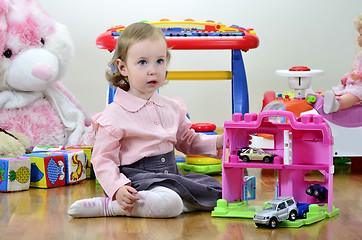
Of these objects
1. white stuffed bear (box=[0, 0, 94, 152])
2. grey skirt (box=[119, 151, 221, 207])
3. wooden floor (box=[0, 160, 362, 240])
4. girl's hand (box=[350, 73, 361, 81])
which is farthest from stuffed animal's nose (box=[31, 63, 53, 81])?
girl's hand (box=[350, 73, 361, 81])

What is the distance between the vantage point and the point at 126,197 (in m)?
1.20

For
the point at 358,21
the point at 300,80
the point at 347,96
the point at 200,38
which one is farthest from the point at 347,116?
the point at 200,38

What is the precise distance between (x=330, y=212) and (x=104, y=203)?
1.53 feet

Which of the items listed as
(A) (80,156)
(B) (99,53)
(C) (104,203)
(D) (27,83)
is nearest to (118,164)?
(C) (104,203)

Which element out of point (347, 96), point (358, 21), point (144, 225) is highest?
point (358, 21)

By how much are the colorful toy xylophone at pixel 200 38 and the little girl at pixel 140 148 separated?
1.54 feet

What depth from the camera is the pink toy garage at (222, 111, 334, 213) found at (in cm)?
122

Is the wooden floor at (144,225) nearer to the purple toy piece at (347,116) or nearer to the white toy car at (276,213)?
the white toy car at (276,213)

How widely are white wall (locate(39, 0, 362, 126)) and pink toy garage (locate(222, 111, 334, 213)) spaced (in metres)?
1.39

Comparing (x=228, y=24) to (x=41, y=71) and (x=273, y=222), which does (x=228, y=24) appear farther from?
(x=273, y=222)

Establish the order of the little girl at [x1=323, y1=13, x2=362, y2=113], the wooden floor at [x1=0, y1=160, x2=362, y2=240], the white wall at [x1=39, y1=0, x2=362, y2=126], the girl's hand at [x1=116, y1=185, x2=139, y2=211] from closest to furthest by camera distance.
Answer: the wooden floor at [x1=0, y1=160, x2=362, y2=240], the girl's hand at [x1=116, y1=185, x2=139, y2=211], the little girl at [x1=323, y1=13, x2=362, y2=113], the white wall at [x1=39, y1=0, x2=362, y2=126]

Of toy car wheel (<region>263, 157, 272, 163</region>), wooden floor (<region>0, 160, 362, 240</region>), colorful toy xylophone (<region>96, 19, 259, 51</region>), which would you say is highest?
colorful toy xylophone (<region>96, 19, 259, 51</region>)

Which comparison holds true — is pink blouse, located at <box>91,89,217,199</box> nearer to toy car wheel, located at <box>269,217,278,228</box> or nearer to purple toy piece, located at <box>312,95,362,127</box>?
toy car wheel, located at <box>269,217,278,228</box>

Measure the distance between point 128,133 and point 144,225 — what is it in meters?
0.23
